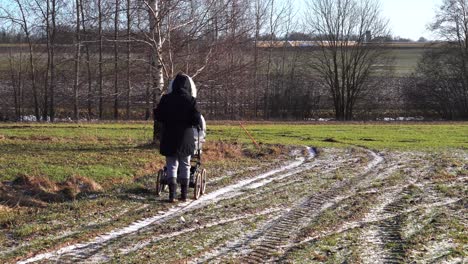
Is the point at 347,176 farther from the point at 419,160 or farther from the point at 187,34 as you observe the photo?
the point at 187,34

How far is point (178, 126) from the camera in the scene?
930cm

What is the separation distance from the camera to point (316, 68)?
57031 millimetres

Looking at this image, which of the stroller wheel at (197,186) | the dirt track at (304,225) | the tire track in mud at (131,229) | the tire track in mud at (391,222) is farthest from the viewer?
the stroller wheel at (197,186)

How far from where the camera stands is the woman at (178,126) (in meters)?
9.23

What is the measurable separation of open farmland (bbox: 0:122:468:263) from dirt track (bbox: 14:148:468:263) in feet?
0.06

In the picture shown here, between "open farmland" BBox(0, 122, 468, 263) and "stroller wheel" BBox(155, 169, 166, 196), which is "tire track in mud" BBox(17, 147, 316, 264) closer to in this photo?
"open farmland" BBox(0, 122, 468, 263)

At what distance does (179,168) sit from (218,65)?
26.6 feet

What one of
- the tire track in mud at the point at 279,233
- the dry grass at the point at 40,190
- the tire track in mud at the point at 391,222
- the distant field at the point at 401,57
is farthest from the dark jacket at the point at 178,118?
the distant field at the point at 401,57

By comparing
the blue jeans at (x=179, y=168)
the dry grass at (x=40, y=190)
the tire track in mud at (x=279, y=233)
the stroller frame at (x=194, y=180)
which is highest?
the blue jeans at (x=179, y=168)

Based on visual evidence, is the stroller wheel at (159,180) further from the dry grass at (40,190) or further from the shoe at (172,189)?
the dry grass at (40,190)

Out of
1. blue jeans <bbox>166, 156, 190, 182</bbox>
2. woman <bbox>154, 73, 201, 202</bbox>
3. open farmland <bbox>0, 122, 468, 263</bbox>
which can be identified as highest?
woman <bbox>154, 73, 201, 202</bbox>

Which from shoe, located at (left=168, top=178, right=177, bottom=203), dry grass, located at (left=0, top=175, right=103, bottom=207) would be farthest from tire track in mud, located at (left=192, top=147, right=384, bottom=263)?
dry grass, located at (left=0, top=175, right=103, bottom=207)

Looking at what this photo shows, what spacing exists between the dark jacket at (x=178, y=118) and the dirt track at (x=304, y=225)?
918 millimetres

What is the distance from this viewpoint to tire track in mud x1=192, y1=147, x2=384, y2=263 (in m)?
6.31
